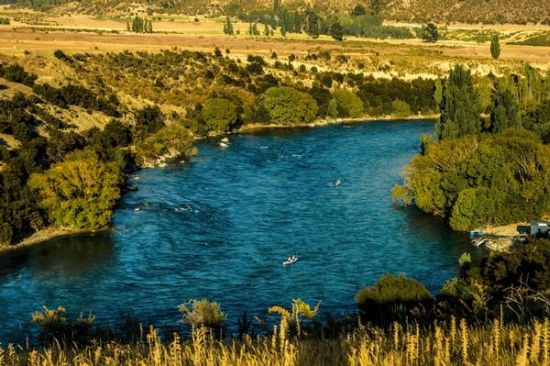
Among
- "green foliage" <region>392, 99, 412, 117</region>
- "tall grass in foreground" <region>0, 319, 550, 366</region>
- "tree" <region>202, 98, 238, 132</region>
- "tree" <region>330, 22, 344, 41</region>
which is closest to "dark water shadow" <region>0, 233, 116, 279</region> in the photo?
"tall grass in foreground" <region>0, 319, 550, 366</region>

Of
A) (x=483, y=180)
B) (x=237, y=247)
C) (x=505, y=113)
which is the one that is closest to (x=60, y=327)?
(x=237, y=247)

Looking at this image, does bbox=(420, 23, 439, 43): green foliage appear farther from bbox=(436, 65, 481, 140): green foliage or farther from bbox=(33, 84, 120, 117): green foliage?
bbox=(436, 65, 481, 140): green foliage

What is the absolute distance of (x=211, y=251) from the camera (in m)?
51.0

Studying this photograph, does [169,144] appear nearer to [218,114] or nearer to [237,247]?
[218,114]

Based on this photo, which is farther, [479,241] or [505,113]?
[505,113]

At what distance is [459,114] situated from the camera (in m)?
72.8

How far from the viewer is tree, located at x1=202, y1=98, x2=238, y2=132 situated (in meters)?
98.3

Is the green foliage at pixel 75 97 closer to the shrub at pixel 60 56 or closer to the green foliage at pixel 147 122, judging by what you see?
the green foliage at pixel 147 122

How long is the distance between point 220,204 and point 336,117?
50.7 m

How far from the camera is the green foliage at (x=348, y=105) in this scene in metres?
110

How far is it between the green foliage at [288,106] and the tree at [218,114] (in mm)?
7015

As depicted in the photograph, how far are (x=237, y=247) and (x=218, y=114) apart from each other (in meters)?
48.8

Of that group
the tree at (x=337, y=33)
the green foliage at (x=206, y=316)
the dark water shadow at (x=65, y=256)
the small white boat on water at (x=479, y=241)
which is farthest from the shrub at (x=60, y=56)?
the tree at (x=337, y=33)

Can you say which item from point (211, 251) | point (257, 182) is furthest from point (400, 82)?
A: point (211, 251)
